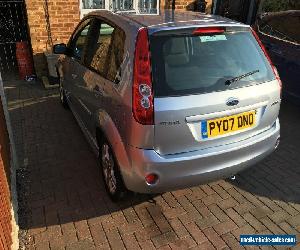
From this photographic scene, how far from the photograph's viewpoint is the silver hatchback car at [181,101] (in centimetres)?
254

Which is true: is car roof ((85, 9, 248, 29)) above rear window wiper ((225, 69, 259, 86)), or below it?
above

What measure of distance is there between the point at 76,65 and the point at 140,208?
2.01m

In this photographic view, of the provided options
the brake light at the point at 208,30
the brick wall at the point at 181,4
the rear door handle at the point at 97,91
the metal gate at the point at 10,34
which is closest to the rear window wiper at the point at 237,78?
the brake light at the point at 208,30

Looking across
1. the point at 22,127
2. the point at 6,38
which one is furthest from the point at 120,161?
the point at 6,38

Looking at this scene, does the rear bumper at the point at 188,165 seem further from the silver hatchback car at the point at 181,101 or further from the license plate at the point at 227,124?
the license plate at the point at 227,124

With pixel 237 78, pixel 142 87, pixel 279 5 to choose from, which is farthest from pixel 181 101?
pixel 279 5

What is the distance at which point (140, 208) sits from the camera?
3.29m

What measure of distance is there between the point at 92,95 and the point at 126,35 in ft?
3.01

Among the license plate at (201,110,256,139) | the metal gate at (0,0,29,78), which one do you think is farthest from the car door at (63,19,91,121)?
the metal gate at (0,0,29,78)

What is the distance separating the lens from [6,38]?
9.23m

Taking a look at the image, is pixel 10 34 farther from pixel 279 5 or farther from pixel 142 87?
pixel 279 5

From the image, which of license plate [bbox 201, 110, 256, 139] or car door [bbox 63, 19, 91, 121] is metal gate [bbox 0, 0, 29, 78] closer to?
car door [bbox 63, 19, 91, 121]

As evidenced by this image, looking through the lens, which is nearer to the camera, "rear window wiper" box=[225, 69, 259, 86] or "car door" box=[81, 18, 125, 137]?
"rear window wiper" box=[225, 69, 259, 86]

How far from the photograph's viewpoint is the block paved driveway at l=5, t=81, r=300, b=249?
9.54ft
